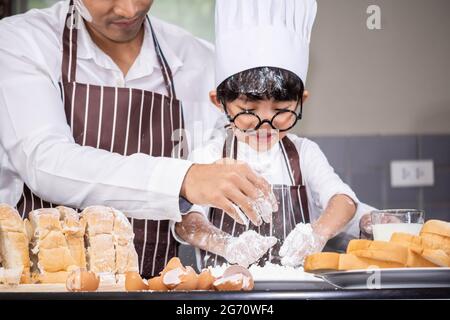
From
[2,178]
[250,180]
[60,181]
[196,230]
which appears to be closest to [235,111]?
[250,180]

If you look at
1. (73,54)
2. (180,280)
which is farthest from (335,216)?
(73,54)

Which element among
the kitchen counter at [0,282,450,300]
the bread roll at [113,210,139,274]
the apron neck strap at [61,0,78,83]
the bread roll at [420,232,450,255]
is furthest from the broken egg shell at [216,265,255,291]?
the apron neck strap at [61,0,78,83]

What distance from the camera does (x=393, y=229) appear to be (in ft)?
5.18

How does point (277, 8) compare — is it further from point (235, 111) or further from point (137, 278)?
point (137, 278)

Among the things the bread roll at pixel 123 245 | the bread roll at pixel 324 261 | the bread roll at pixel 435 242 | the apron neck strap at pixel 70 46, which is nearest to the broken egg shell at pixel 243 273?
the bread roll at pixel 324 261

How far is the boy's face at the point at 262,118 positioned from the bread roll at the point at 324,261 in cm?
28

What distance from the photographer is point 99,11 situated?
1725 millimetres

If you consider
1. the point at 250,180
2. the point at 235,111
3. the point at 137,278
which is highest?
the point at 235,111

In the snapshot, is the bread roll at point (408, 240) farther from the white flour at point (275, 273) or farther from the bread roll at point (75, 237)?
the bread roll at point (75, 237)

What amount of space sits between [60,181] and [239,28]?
0.50m

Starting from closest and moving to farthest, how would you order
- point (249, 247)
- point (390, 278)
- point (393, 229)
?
1. point (390, 278)
2. point (393, 229)
3. point (249, 247)

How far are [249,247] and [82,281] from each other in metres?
0.37

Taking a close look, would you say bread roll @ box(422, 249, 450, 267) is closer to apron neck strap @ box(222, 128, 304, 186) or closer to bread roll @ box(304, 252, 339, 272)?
bread roll @ box(304, 252, 339, 272)

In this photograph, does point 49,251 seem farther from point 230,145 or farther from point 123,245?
point 230,145
